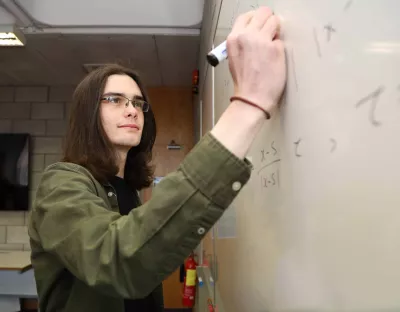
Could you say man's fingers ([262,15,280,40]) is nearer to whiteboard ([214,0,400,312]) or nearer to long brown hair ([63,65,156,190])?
whiteboard ([214,0,400,312])

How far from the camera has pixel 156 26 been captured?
235cm

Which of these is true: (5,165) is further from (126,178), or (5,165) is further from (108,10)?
(126,178)

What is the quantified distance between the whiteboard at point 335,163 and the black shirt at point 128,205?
322 mm

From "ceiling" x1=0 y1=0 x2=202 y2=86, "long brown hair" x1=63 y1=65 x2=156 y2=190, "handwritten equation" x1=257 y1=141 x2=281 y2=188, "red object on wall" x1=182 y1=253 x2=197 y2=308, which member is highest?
"ceiling" x1=0 y1=0 x2=202 y2=86

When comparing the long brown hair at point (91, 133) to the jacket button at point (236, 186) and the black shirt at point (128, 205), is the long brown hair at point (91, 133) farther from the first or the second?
the jacket button at point (236, 186)

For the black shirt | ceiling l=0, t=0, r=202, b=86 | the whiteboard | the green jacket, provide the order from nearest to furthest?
1. the whiteboard
2. the green jacket
3. the black shirt
4. ceiling l=0, t=0, r=202, b=86

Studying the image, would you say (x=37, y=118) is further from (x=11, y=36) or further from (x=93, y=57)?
(x=11, y=36)

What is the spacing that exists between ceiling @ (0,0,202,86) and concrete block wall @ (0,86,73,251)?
128mm

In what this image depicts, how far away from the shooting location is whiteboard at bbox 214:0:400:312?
0.97 feet

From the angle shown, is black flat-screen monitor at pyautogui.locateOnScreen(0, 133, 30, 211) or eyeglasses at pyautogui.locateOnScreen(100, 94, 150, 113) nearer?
eyeglasses at pyautogui.locateOnScreen(100, 94, 150, 113)

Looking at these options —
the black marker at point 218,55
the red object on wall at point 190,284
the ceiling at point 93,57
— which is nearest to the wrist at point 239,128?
the black marker at point 218,55

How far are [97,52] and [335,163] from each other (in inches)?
106

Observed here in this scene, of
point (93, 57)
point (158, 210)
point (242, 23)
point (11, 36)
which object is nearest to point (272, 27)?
point (242, 23)

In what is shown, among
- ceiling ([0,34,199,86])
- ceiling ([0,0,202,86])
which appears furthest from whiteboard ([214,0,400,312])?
ceiling ([0,34,199,86])
